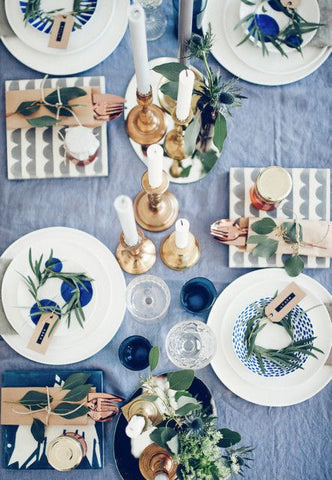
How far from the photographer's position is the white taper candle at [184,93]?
29.8 inches

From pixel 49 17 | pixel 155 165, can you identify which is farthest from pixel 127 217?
pixel 49 17

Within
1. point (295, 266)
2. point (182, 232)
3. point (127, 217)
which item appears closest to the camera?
point (127, 217)

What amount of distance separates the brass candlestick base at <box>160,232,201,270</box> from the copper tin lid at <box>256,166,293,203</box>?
0.55ft

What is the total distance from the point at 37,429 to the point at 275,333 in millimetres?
498

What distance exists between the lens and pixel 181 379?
0.82m

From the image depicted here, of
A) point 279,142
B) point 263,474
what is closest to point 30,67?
point 279,142

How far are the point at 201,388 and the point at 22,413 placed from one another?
1.16 feet

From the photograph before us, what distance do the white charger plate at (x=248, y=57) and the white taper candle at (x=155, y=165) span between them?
0.36m

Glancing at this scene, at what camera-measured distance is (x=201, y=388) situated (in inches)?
37.9

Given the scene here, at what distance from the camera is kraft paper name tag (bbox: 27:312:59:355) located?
0.94m

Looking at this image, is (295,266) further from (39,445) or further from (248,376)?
(39,445)

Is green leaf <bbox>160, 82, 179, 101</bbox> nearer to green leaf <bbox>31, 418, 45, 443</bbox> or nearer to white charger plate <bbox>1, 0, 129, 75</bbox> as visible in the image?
white charger plate <bbox>1, 0, 129, 75</bbox>

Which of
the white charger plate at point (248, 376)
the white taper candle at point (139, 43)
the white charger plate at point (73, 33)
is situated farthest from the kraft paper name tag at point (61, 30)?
the white charger plate at point (248, 376)

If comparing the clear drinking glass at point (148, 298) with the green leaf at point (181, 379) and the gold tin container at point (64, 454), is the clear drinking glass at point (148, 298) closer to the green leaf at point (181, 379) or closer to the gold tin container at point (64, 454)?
the green leaf at point (181, 379)
